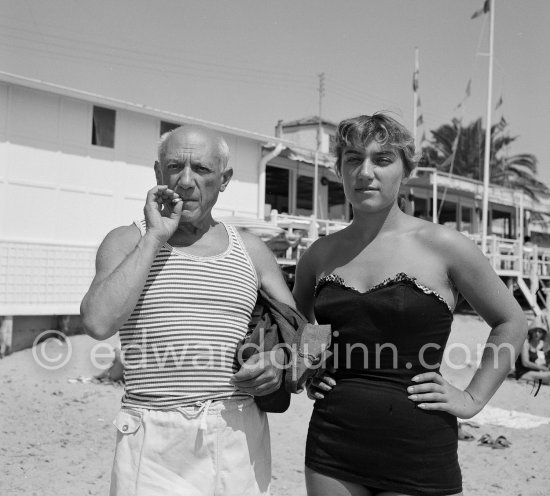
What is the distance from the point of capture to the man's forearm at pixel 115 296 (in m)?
1.82

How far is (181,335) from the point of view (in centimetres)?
200

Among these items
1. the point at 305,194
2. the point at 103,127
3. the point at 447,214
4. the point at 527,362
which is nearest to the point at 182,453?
the point at 527,362

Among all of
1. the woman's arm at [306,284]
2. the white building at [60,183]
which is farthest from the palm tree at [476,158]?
the woman's arm at [306,284]

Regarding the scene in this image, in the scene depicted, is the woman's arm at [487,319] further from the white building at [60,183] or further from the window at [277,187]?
the window at [277,187]

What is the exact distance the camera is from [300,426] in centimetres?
695

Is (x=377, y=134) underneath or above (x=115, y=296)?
above

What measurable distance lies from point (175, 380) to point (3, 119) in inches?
411

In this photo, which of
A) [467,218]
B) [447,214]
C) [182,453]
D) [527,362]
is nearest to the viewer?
[182,453]

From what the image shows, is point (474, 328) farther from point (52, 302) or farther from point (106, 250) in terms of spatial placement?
point (106, 250)

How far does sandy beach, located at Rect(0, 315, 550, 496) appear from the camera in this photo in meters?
5.08

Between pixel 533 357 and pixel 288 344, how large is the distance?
7966 mm

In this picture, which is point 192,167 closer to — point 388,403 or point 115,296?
point 115,296

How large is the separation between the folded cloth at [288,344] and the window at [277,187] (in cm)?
1478

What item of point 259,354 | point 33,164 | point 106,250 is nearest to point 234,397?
point 259,354
